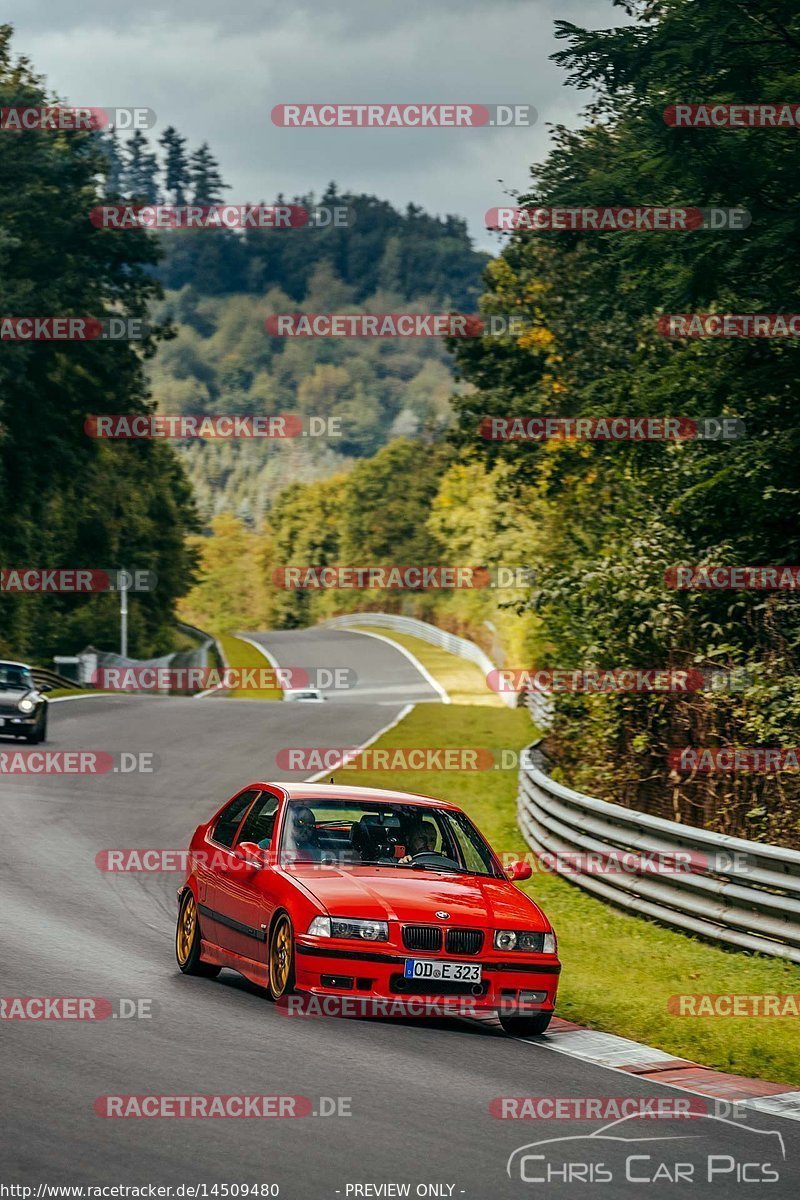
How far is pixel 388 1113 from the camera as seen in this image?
7.48 meters

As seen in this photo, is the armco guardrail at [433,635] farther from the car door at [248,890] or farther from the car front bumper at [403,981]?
the car front bumper at [403,981]

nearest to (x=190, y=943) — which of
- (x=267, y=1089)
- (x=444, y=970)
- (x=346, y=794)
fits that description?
(x=346, y=794)

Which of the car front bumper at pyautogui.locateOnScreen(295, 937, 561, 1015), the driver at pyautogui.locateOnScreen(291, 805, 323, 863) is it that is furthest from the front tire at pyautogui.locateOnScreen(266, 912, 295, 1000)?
the driver at pyautogui.locateOnScreen(291, 805, 323, 863)

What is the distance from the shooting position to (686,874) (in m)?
14.1

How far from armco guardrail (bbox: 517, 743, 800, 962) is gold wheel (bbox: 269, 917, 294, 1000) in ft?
13.0

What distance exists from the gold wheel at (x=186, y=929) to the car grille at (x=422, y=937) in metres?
2.25

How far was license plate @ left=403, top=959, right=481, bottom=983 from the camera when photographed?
9992 mm

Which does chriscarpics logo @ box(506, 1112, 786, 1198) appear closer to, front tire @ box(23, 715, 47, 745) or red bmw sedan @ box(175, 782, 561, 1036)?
red bmw sedan @ box(175, 782, 561, 1036)

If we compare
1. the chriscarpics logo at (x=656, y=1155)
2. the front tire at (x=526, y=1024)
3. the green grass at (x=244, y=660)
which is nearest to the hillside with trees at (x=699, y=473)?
the front tire at (x=526, y=1024)

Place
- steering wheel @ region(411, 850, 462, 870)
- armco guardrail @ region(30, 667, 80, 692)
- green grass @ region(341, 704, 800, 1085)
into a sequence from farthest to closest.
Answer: armco guardrail @ region(30, 667, 80, 692) → steering wheel @ region(411, 850, 462, 870) → green grass @ region(341, 704, 800, 1085)

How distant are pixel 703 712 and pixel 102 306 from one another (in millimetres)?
43295

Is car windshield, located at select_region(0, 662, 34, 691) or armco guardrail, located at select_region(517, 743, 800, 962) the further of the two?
car windshield, located at select_region(0, 662, 34, 691)

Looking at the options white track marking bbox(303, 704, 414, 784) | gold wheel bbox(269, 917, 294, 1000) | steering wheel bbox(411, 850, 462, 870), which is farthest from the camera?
white track marking bbox(303, 704, 414, 784)

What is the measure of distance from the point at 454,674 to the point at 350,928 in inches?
2740
